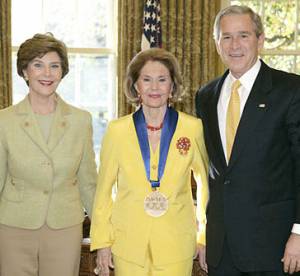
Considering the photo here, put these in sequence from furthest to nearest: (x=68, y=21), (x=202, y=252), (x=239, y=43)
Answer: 1. (x=68, y=21)
2. (x=202, y=252)
3. (x=239, y=43)

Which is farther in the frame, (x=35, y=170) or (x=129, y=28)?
(x=129, y=28)

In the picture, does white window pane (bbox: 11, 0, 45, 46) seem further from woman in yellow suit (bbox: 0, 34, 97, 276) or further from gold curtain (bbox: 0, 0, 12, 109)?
woman in yellow suit (bbox: 0, 34, 97, 276)

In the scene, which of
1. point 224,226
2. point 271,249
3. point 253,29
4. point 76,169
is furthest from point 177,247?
point 253,29

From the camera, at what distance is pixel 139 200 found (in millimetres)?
→ 2600

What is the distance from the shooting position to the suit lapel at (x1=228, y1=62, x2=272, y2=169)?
8.18 ft

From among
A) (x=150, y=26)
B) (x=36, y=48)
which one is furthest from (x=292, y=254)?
(x=150, y=26)

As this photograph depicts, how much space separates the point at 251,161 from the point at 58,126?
3.20ft

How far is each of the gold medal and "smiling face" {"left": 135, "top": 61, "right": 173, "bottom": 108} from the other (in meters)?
0.41

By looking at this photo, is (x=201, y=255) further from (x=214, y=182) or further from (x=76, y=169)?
(x=76, y=169)

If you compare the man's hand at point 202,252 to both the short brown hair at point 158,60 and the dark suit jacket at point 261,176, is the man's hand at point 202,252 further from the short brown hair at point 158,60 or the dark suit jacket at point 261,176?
the short brown hair at point 158,60

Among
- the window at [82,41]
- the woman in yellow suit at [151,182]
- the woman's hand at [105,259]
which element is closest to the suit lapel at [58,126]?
the woman in yellow suit at [151,182]

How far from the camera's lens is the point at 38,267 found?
2844mm

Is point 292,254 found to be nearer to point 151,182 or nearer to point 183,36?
point 151,182

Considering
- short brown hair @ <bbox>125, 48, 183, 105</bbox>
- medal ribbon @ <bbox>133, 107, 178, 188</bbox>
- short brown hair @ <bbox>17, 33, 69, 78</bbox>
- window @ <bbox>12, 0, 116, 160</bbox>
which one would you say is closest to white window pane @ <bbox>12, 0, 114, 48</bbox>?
window @ <bbox>12, 0, 116, 160</bbox>
